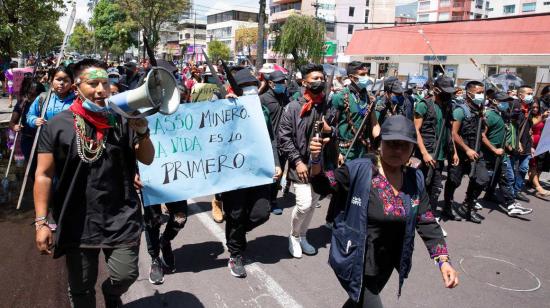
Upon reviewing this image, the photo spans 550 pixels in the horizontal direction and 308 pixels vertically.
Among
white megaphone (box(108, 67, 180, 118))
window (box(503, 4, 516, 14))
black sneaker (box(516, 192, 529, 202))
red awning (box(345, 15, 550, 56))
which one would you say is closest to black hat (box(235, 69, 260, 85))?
white megaphone (box(108, 67, 180, 118))

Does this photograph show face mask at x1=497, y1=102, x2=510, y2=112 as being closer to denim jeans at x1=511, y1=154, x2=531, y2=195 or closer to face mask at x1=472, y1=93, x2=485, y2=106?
face mask at x1=472, y1=93, x2=485, y2=106

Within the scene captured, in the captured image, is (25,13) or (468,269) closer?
(468,269)

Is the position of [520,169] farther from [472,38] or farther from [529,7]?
[529,7]

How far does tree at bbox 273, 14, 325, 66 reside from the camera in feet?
146

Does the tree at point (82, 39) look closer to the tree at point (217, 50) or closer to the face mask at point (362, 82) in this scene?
the tree at point (217, 50)

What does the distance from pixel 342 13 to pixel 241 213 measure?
6609 cm

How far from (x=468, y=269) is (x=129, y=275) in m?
→ 3.46

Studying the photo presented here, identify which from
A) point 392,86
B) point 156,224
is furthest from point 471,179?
point 156,224

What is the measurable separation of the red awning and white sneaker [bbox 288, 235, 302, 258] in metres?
31.1

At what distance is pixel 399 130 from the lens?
2518mm

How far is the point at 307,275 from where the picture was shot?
14.1 feet

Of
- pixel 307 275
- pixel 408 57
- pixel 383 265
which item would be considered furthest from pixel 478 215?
pixel 408 57

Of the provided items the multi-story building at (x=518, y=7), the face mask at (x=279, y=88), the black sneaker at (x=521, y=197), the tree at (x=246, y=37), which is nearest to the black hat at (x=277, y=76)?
the face mask at (x=279, y=88)

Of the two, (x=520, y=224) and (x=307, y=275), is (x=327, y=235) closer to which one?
(x=307, y=275)
